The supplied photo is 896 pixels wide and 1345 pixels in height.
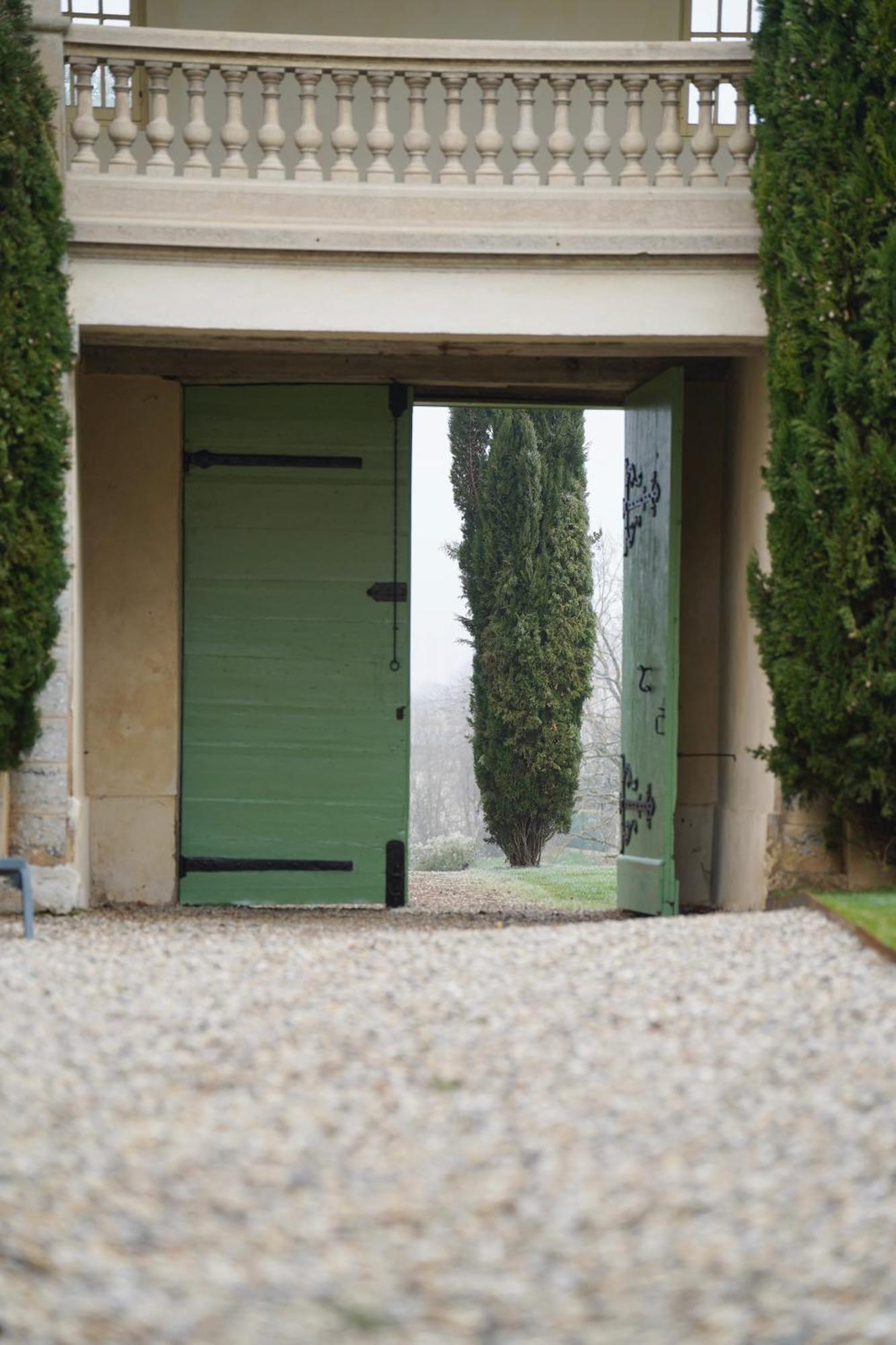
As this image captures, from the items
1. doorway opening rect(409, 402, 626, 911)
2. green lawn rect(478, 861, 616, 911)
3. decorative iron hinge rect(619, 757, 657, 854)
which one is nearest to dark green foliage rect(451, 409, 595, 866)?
doorway opening rect(409, 402, 626, 911)

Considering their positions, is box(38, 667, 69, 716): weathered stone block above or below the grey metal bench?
above

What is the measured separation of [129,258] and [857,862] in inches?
169

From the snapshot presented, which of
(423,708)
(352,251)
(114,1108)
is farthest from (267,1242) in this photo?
(423,708)

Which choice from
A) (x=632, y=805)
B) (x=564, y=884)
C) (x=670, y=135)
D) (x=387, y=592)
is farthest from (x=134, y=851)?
(x=564, y=884)

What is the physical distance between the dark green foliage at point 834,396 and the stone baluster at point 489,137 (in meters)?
1.22

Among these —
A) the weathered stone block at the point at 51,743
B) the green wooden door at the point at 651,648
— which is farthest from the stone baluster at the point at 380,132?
the weathered stone block at the point at 51,743

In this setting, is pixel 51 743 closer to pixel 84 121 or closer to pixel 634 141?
pixel 84 121

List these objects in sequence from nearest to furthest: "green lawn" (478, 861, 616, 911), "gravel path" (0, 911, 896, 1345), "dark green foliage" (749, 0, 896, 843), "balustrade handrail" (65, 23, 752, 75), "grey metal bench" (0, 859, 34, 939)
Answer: "gravel path" (0, 911, 896, 1345) → "grey metal bench" (0, 859, 34, 939) → "dark green foliage" (749, 0, 896, 843) → "balustrade handrail" (65, 23, 752, 75) → "green lawn" (478, 861, 616, 911)

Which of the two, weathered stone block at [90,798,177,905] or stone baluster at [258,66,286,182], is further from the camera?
weathered stone block at [90,798,177,905]

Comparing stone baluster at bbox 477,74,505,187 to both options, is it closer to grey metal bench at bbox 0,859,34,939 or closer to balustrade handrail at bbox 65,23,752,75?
balustrade handrail at bbox 65,23,752,75

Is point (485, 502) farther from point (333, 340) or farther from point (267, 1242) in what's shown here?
point (267, 1242)

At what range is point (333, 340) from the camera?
24.9 feet

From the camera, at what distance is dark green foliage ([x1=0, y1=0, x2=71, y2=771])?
6652 millimetres

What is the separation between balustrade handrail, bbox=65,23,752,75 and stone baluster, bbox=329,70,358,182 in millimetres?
47
